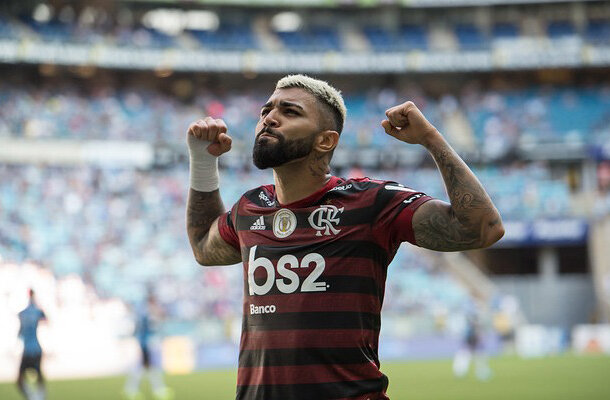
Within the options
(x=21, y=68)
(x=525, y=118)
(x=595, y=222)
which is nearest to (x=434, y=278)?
(x=595, y=222)

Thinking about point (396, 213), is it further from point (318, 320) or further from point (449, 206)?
point (318, 320)

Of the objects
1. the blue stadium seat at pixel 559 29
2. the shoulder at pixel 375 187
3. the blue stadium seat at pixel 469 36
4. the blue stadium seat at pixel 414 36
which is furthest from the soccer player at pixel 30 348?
the blue stadium seat at pixel 559 29

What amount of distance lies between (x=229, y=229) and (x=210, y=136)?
0.48 metres

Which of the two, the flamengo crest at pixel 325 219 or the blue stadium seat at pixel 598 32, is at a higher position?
the blue stadium seat at pixel 598 32

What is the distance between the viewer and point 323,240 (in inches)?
124

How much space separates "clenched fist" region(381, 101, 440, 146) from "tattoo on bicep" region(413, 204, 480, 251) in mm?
283

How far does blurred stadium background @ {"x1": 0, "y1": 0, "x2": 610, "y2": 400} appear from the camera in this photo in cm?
2605

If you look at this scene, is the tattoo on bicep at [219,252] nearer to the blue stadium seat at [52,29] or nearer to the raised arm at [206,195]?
the raised arm at [206,195]

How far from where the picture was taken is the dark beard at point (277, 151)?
327 centimetres

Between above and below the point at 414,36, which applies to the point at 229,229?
below

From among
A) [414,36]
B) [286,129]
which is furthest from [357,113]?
[286,129]

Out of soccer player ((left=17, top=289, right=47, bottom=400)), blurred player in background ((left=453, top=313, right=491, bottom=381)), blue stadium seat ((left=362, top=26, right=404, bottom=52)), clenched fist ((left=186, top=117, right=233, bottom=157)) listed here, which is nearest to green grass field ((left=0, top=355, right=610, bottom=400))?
blurred player in background ((left=453, top=313, right=491, bottom=381))

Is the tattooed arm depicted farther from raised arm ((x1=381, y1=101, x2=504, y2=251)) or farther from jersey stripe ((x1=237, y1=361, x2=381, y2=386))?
raised arm ((x1=381, y1=101, x2=504, y2=251))

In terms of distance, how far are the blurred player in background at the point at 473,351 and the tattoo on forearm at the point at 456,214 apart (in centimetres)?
1782
